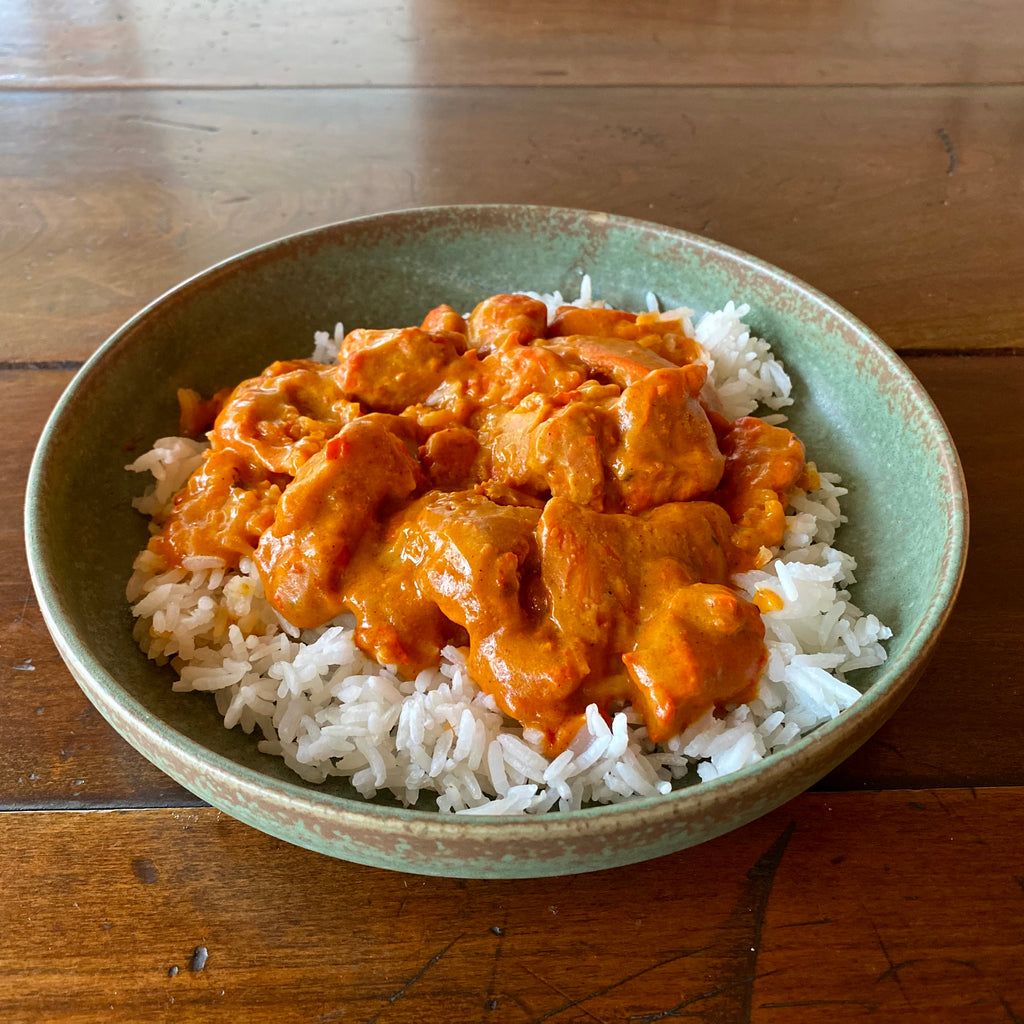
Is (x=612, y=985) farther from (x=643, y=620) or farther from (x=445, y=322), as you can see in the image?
(x=445, y=322)

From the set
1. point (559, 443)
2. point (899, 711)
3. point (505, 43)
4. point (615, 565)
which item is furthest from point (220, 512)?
point (505, 43)

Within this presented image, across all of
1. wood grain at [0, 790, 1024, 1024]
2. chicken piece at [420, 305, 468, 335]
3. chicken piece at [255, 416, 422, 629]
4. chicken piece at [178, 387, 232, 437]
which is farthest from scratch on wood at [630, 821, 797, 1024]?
chicken piece at [178, 387, 232, 437]

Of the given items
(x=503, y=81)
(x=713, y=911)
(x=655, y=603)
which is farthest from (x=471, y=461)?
(x=503, y=81)

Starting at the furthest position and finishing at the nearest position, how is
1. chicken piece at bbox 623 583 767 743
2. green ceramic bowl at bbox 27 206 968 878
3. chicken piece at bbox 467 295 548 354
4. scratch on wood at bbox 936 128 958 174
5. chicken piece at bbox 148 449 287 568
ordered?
1. scratch on wood at bbox 936 128 958 174
2. chicken piece at bbox 467 295 548 354
3. chicken piece at bbox 148 449 287 568
4. chicken piece at bbox 623 583 767 743
5. green ceramic bowl at bbox 27 206 968 878

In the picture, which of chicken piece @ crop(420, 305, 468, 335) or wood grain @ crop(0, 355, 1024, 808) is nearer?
wood grain @ crop(0, 355, 1024, 808)

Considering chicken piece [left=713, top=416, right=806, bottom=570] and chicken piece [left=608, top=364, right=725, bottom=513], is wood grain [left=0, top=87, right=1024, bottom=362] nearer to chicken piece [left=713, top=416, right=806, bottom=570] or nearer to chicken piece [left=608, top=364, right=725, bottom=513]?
chicken piece [left=713, top=416, right=806, bottom=570]

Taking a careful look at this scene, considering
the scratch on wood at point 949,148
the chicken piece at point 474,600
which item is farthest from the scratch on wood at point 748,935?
the scratch on wood at point 949,148

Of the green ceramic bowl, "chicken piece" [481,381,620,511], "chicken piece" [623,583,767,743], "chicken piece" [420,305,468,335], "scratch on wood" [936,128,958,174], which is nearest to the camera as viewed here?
the green ceramic bowl
